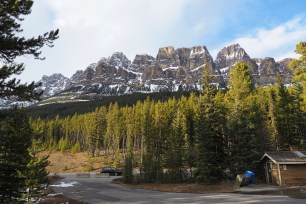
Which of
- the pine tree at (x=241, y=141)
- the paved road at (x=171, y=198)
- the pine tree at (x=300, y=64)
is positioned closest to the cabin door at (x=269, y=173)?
the pine tree at (x=241, y=141)

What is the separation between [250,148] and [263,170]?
334 centimetres

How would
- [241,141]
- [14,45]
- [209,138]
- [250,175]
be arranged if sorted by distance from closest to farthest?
[14,45] < [250,175] < [209,138] < [241,141]

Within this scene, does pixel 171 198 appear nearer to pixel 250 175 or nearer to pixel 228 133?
pixel 250 175

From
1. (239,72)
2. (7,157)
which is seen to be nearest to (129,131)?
(239,72)

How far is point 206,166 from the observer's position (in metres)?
34.3

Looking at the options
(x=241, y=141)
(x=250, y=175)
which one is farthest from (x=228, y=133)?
(x=250, y=175)

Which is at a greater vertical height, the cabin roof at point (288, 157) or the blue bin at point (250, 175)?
the cabin roof at point (288, 157)

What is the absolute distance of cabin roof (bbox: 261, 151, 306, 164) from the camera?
31344 mm

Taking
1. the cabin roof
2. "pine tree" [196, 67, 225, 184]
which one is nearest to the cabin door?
the cabin roof

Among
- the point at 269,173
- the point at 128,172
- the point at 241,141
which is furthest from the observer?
the point at 128,172

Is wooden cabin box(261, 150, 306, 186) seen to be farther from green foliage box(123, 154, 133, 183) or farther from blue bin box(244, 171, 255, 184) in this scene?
green foliage box(123, 154, 133, 183)

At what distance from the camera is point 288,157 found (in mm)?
32156

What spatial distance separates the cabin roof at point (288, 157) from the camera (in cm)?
3134

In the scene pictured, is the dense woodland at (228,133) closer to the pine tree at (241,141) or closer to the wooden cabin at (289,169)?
the pine tree at (241,141)
